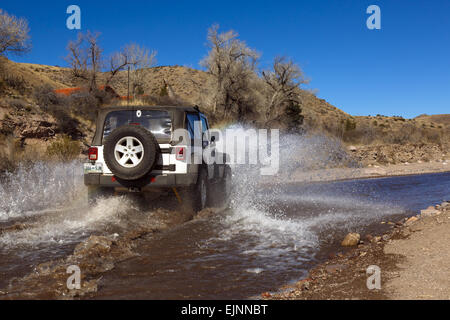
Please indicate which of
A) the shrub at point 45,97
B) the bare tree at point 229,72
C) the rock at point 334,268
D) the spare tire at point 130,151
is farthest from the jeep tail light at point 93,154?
the bare tree at point 229,72

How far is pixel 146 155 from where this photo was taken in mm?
6605

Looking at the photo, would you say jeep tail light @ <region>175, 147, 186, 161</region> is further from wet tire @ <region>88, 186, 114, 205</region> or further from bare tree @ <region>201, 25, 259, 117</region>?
bare tree @ <region>201, 25, 259, 117</region>

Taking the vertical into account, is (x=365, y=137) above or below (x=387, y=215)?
above

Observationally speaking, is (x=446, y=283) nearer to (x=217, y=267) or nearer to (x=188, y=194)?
(x=217, y=267)

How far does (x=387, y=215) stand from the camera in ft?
27.9

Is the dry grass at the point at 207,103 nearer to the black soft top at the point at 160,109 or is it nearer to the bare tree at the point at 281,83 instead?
the bare tree at the point at 281,83

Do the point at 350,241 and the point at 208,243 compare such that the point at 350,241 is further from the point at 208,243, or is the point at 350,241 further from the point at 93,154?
the point at 93,154

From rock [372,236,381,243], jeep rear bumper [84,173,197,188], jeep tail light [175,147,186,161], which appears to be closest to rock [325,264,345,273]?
rock [372,236,381,243]

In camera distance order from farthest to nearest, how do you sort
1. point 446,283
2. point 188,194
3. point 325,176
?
point 325,176, point 188,194, point 446,283

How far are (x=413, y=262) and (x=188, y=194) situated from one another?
4.37m

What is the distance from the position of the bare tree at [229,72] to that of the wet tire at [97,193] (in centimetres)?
2864

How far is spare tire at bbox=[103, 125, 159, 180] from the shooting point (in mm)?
6598

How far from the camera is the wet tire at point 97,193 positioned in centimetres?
728
